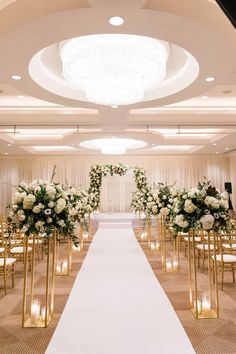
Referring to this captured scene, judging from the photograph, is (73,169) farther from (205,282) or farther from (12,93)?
(205,282)

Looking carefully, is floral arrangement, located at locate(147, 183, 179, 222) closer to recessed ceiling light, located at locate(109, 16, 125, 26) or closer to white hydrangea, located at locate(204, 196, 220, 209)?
white hydrangea, located at locate(204, 196, 220, 209)

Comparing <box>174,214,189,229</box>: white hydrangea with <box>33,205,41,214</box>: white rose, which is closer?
<box>33,205,41,214</box>: white rose

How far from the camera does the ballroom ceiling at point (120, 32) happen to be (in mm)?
2947

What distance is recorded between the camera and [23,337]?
331cm

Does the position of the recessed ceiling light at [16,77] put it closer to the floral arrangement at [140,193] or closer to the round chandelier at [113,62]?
the round chandelier at [113,62]

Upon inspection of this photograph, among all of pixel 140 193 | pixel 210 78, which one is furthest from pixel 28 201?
pixel 140 193

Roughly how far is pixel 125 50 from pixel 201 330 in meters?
3.79

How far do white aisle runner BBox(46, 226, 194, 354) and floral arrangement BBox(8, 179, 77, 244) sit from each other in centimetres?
118

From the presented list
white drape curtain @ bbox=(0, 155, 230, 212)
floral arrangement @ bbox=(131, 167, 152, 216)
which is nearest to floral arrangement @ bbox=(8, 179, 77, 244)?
floral arrangement @ bbox=(131, 167, 152, 216)

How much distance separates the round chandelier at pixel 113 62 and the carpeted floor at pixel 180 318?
3.37m

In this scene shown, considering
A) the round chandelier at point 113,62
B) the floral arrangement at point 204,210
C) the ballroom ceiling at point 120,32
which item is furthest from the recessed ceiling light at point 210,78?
the floral arrangement at point 204,210

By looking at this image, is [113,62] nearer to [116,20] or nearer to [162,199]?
[116,20]

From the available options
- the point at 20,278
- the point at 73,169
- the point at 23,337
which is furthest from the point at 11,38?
the point at 73,169

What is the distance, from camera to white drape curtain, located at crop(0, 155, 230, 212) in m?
16.2
